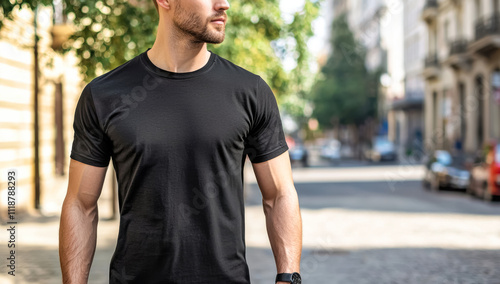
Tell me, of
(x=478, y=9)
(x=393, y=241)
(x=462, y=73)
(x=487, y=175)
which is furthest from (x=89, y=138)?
(x=462, y=73)

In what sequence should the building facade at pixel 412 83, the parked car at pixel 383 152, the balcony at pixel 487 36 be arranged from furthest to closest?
1. the building facade at pixel 412 83
2. the parked car at pixel 383 152
3. the balcony at pixel 487 36

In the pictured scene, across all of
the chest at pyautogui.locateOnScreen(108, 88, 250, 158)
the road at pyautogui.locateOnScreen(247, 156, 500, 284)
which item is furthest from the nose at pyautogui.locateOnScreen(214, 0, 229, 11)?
the road at pyautogui.locateOnScreen(247, 156, 500, 284)

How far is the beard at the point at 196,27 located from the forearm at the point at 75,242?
68 cm

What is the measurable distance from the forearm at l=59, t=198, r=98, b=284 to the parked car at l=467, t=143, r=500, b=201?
646 inches

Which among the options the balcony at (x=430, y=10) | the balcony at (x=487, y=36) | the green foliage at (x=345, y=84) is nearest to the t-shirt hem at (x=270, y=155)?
the balcony at (x=487, y=36)

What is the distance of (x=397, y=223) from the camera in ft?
45.1

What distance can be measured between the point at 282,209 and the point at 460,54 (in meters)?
38.6

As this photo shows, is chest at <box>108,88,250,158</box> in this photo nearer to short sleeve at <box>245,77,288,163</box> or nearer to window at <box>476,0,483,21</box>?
short sleeve at <box>245,77,288,163</box>

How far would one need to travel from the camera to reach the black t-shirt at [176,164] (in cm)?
248

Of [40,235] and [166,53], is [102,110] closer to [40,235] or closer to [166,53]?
[166,53]

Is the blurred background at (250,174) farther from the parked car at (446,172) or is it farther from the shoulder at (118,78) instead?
the shoulder at (118,78)

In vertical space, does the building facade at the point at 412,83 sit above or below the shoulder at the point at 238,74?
above

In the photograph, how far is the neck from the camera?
2.62 metres

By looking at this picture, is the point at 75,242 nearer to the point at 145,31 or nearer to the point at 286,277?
the point at 286,277
